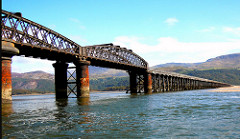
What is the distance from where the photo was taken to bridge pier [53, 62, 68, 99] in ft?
182

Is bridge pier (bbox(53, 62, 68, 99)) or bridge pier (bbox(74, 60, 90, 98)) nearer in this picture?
bridge pier (bbox(74, 60, 90, 98))

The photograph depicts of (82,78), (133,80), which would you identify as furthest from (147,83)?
(82,78)

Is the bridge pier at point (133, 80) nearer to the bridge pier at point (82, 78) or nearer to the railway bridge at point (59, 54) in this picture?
the railway bridge at point (59, 54)

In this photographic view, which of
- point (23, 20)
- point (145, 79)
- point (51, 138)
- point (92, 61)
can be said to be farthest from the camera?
point (145, 79)

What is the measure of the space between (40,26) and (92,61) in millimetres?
18981

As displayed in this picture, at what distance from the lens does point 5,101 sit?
34.9 meters

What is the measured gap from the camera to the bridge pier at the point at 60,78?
5539 cm

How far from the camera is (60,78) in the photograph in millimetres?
55781

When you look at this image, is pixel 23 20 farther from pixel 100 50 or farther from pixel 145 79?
pixel 145 79

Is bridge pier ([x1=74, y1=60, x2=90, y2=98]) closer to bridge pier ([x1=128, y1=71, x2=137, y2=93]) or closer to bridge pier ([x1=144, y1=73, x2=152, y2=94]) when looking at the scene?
bridge pier ([x1=144, y1=73, x2=152, y2=94])

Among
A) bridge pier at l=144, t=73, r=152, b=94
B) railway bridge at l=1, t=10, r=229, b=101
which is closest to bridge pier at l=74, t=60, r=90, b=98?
railway bridge at l=1, t=10, r=229, b=101

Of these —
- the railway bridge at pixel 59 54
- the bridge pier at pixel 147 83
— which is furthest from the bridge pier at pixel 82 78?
the bridge pier at pixel 147 83

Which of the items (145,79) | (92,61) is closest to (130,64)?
(145,79)

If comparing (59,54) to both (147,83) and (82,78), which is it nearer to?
(82,78)
